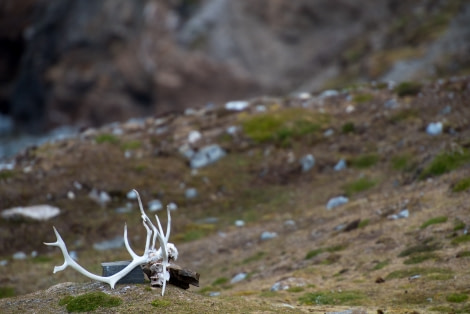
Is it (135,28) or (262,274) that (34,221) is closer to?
(262,274)

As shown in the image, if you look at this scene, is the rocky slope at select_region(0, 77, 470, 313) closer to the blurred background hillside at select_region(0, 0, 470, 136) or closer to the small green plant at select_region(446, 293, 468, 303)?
the small green plant at select_region(446, 293, 468, 303)

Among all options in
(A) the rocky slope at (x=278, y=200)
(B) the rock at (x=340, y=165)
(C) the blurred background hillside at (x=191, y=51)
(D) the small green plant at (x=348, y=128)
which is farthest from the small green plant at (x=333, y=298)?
(C) the blurred background hillside at (x=191, y=51)

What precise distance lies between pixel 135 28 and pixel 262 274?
49.0m

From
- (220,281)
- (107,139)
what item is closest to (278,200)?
(220,281)

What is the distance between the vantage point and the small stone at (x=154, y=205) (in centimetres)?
3133

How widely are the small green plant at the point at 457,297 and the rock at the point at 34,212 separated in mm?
18308

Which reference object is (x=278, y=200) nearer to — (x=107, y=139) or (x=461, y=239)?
(x=107, y=139)

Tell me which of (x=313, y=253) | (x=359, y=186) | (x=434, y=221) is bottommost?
(x=313, y=253)

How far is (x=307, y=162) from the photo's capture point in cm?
3341

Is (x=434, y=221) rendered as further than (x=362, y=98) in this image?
No

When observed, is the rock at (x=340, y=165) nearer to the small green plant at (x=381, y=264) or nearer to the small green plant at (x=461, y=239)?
the small green plant at (x=381, y=264)

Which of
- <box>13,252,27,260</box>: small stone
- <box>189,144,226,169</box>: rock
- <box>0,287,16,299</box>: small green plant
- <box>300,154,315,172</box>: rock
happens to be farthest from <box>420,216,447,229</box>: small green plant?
<box>13,252,27,260</box>: small stone

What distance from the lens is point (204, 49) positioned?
6850 cm

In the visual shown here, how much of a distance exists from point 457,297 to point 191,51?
5378 cm
